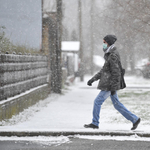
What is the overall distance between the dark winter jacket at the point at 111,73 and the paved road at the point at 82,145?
1.06m

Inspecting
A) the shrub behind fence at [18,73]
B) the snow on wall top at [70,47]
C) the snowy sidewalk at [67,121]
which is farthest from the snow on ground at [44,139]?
the snow on wall top at [70,47]

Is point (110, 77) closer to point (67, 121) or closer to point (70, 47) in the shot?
point (67, 121)

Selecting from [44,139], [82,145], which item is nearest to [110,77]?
[82,145]

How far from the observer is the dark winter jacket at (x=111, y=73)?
21.6 ft

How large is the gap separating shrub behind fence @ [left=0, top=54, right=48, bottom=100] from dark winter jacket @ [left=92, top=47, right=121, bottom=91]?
8.09 ft

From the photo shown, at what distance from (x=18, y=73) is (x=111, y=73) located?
11.5 feet

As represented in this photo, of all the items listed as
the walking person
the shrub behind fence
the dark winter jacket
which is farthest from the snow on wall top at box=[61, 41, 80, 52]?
the dark winter jacket

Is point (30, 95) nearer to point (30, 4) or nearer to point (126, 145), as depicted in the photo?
point (30, 4)

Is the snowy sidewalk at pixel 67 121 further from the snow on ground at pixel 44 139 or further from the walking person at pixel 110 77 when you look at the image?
the walking person at pixel 110 77

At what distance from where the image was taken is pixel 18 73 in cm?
940

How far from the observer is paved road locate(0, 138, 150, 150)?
5668 millimetres

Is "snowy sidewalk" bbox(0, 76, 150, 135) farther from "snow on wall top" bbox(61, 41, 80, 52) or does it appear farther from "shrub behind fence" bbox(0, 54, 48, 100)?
"snow on wall top" bbox(61, 41, 80, 52)

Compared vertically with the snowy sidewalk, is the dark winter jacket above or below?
above

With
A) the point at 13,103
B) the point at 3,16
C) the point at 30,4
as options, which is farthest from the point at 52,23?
the point at 13,103
